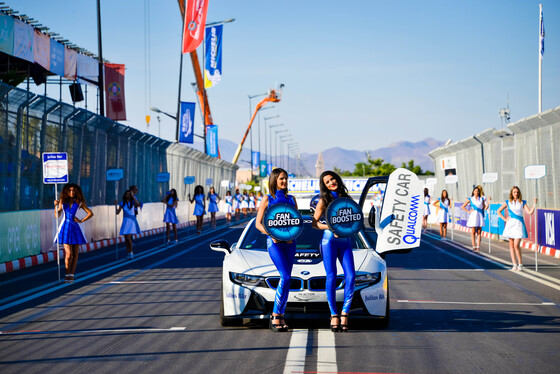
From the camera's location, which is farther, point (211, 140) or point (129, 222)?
point (211, 140)

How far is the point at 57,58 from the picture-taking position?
52094 mm

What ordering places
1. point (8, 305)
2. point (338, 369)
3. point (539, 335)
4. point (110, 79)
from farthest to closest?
point (110, 79), point (8, 305), point (539, 335), point (338, 369)

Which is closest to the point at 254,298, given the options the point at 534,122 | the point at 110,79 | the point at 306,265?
the point at 306,265

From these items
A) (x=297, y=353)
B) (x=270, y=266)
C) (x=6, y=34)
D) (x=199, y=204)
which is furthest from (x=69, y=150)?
(x=6, y=34)

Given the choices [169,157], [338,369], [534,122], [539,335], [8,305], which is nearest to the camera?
[338,369]

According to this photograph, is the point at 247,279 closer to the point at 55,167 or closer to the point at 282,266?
the point at 282,266

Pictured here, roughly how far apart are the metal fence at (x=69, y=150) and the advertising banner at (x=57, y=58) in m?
16.0

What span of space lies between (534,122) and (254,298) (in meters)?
17.7

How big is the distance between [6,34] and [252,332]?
128 ft

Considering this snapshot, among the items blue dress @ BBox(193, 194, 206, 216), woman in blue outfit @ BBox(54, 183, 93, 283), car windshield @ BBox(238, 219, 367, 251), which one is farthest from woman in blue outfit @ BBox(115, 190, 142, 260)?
car windshield @ BBox(238, 219, 367, 251)

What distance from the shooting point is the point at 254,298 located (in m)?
8.01

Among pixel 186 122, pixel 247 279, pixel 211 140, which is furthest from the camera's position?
pixel 211 140

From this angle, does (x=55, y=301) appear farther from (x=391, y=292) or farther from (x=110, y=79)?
(x=110, y=79)

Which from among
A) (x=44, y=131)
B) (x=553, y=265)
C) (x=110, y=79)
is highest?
(x=110, y=79)
